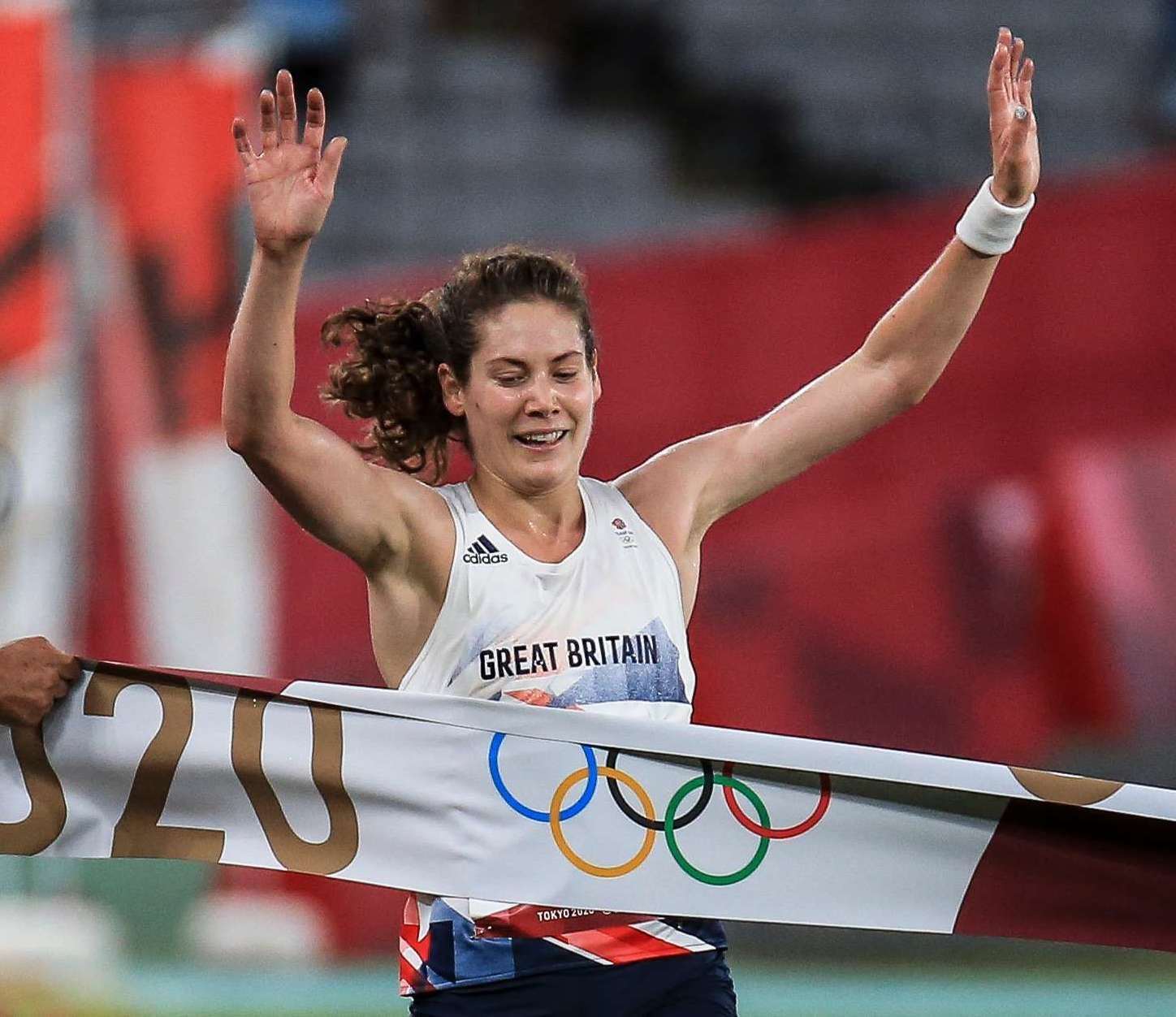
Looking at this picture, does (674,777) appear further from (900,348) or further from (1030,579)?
(1030,579)

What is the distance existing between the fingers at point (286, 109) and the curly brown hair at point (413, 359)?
435mm

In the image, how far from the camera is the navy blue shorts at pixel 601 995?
268 cm

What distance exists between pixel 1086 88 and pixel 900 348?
29.0 ft

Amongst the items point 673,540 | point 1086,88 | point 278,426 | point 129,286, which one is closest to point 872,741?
point 129,286

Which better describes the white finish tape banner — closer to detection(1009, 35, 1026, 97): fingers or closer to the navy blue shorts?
the navy blue shorts

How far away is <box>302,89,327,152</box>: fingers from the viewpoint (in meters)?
2.66

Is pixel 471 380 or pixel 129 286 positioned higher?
pixel 129 286

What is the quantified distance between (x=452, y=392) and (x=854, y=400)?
2.21 feet

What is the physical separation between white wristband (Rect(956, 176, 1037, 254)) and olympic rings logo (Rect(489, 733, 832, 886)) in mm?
919

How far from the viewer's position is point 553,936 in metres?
2.76

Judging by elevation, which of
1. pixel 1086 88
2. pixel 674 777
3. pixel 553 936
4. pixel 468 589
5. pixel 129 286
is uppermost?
pixel 1086 88

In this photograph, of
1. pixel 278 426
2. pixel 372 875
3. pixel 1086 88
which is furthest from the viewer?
pixel 1086 88

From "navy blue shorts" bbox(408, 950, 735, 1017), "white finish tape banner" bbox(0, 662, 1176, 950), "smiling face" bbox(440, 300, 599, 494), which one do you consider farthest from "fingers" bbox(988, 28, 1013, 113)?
"navy blue shorts" bbox(408, 950, 735, 1017)

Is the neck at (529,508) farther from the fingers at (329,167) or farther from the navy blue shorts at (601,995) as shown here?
the navy blue shorts at (601,995)
